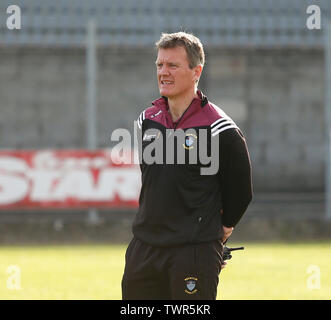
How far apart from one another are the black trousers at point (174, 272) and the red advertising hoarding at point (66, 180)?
347 inches

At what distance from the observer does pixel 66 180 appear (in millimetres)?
12906

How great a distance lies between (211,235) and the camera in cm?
400

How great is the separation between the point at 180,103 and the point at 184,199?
0.51m

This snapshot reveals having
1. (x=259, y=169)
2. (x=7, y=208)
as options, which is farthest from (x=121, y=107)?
(x=7, y=208)

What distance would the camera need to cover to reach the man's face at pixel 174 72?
3.97m

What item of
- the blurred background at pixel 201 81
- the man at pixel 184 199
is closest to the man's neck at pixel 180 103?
the man at pixel 184 199

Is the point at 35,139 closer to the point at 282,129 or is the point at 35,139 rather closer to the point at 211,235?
the point at 282,129

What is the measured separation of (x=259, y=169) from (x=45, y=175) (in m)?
5.06

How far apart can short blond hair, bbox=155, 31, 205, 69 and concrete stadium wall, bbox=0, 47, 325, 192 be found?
11.9 m

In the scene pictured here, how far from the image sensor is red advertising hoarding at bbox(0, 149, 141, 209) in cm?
1273
